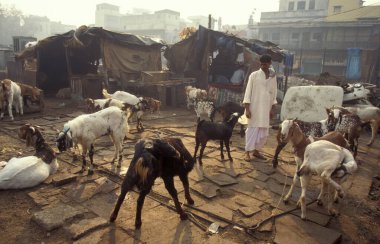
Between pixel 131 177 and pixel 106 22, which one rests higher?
pixel 106 22

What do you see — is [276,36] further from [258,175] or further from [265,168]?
[258,175]

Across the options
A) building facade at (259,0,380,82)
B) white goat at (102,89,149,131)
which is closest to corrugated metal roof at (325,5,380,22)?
building facade at (259,0,380,82)

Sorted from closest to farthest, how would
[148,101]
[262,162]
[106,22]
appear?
[262,162] → [148,101] → [106,22]

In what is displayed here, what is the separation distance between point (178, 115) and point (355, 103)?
24.7ft

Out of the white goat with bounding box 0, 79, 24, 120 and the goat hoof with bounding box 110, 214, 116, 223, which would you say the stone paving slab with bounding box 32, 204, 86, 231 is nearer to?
the goat hoof with bounding box 110, 214, 116, 223

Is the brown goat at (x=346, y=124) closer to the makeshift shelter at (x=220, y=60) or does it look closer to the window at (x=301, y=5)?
the makeshift shelter at (x=220, y=60)

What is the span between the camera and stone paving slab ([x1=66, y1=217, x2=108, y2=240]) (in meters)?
4.00

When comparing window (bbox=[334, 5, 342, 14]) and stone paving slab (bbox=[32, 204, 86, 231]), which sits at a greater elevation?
window (bbox=[334, 5, 342, 14])

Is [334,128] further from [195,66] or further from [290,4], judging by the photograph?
[290,4]

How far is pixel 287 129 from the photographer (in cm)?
519

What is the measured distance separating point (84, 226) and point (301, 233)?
3.25 meters

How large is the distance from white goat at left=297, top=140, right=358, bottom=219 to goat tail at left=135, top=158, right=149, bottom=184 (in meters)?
2.43

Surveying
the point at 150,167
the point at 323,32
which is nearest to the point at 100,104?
the point at 150,167

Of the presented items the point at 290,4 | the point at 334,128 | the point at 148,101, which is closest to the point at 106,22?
the point at 290,4
